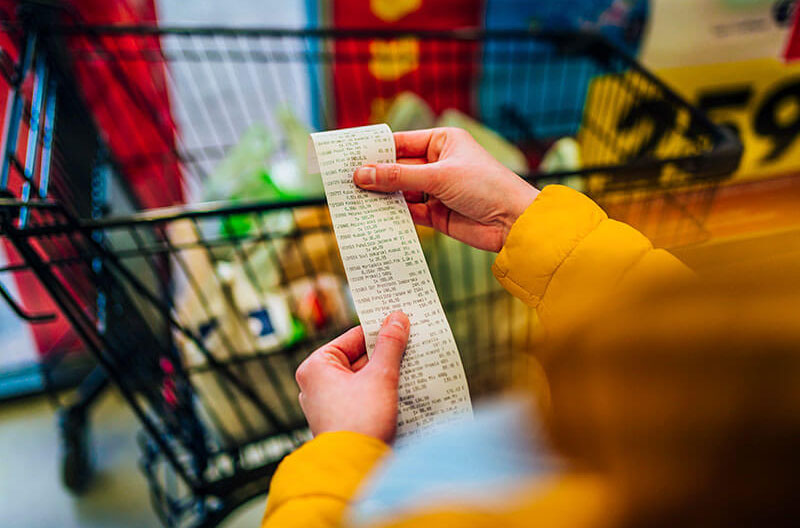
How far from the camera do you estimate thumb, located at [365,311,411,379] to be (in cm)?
44

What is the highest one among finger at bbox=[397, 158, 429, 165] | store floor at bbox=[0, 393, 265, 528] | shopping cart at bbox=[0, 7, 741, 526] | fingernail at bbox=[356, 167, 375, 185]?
fingernail at bbox=[356, 167, 375, 185]

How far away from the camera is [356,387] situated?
430 mm

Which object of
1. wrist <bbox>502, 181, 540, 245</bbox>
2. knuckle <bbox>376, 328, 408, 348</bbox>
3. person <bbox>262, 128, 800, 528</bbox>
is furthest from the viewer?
wrist <bbox>502, 181, 540, 245</bbox>

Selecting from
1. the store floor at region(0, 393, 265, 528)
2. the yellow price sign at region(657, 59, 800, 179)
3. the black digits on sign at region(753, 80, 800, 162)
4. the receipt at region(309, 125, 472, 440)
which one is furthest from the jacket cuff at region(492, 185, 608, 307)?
the black digits on sign at region(753, 80, 800, 162)

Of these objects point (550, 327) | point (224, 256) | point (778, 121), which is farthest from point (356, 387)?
point (778, 121)

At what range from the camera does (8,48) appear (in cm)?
111

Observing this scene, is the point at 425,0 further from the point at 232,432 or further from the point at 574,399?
the point at 574,399

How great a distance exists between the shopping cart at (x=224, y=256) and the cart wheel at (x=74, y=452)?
16cm

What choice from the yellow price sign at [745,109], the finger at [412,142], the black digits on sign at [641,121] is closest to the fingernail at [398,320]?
the finger at [412,142]

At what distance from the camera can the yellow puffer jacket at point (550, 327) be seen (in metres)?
0.25

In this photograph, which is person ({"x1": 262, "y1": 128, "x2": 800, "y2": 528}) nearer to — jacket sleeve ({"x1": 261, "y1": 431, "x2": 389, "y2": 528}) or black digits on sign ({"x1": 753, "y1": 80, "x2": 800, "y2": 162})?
jacket sleeve ({"x1": 261, "y1": 431, "x2": 389, "y2": 528})

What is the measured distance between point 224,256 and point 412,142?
76cm

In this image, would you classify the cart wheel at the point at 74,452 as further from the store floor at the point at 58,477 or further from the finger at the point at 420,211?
the finger at the point at 420,211

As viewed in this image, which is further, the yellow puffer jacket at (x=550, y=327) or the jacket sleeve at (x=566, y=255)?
the jacket sleeve at (x=566, y=255)
